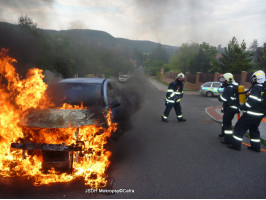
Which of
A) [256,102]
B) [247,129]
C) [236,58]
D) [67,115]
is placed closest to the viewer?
[67,115]

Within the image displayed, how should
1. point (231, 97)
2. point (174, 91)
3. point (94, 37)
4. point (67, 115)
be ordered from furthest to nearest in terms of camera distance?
point (94, 37)
point (174, 91)
point (231, 97)
point (67, 115)

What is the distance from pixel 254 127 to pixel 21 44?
6793mm

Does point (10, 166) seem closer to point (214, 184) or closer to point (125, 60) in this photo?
point (214, 184)

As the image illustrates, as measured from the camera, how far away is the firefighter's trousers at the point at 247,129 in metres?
4.88

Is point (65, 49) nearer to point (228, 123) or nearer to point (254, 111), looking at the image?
point (228, 123)

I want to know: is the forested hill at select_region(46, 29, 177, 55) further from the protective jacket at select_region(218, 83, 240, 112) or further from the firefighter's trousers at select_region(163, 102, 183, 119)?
the protective jacket at select_region(218, 83, 240, 112)

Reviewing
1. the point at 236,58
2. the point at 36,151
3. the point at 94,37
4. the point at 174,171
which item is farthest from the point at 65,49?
the point at 236,58

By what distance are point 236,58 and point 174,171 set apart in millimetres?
30869

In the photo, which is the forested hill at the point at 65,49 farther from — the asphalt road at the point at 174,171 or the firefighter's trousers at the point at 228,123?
the firefighter's trousers at the point at 228,123

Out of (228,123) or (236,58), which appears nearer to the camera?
(228,123)

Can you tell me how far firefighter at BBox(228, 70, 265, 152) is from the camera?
4727mm

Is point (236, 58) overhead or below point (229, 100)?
overhead

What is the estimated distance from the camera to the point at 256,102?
4738 millimetres

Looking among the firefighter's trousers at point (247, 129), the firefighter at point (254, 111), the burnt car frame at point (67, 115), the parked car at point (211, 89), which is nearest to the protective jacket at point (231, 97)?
the firefighter at point (254, 111)
